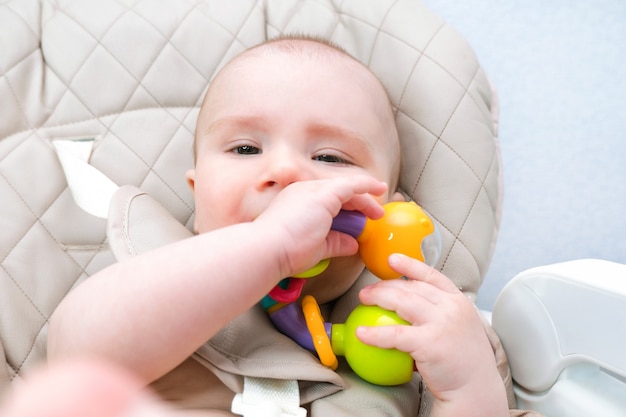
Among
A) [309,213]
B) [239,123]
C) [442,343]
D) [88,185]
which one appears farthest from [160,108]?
[442,343]

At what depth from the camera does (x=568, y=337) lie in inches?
27.9

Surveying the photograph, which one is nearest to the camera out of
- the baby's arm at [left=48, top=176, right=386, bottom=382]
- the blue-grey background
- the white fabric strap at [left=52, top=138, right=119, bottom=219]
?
the baby's arm at [left=48, top=176, right=386, bottom=382]

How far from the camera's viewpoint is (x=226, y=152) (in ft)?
2.50

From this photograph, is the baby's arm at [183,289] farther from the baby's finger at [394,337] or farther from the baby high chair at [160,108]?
the baby high chair at [160,108]

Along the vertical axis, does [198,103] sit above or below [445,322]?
above

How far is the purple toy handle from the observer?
0.66m

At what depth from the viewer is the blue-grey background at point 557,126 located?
145cm

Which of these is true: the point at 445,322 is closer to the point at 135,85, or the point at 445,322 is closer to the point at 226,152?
the point at 226,152

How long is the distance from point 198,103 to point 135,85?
0.39ft

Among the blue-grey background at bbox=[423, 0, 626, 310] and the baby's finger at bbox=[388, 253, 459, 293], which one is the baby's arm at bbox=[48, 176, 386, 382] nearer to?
the baby's finger at bbox=[388, 253, 459, 293]

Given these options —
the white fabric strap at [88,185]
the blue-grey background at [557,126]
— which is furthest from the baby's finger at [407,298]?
the blue-grey background at [557,126]

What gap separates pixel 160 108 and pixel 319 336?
0.56 m

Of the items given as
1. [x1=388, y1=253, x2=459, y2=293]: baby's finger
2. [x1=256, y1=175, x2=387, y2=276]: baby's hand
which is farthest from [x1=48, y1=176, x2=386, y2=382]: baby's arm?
[x1=388, y1=253, x2=459, y2=293]: baby's finger

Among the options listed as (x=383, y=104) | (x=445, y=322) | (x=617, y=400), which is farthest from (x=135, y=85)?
(x=617, y=400)
